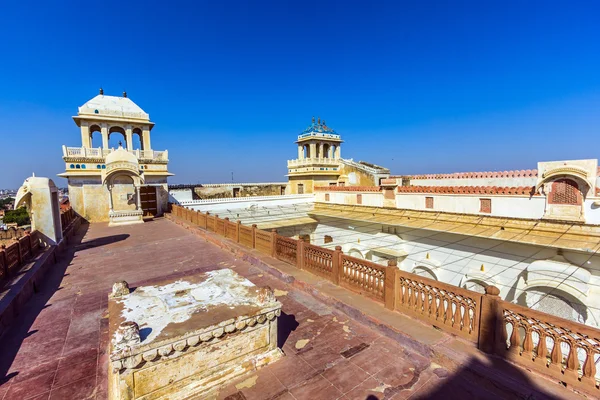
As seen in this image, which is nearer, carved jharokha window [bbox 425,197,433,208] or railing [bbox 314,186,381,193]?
carved jharokha window [bbox 425,197,433,208]

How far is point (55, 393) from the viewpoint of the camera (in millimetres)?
3092

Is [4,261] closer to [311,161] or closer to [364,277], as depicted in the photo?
[364,277]

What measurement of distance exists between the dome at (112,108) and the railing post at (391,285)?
19.8 metres

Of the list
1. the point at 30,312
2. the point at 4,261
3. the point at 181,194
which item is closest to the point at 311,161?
the point at 181,194

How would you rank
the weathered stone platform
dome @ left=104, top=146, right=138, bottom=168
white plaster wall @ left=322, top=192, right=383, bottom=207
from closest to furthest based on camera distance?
1. the weathered stone platform
2. dome @ left=104, top=146, right=138, bottom=168
3. white plaster wall @ left=322, top=192, right=383, bottom=207

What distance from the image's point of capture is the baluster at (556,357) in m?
2.89

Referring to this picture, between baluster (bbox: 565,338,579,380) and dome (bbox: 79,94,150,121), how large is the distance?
2198 cm

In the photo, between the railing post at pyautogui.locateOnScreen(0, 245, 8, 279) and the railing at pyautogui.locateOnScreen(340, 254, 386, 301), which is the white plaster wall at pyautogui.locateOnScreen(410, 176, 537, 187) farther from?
the railing post at pyautogui.locateOnScreen(0, 245, 8, 279)

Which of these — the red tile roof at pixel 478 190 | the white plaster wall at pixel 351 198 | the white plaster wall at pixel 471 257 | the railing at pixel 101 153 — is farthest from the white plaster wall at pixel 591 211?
the railing at pixel 101 153

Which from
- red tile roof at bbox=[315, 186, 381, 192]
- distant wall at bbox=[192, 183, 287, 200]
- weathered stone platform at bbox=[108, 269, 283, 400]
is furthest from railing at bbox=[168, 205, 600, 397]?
distant wall at bbox=[192, 183, 287, 200]

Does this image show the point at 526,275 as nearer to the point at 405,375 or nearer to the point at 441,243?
the point at 441,243

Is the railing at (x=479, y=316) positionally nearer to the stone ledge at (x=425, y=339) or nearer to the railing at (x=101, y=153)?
the stone ledge at (x=425, y=339)

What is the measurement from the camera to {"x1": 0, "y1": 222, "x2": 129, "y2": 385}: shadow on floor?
3.69 metres

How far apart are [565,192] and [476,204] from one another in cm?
303
